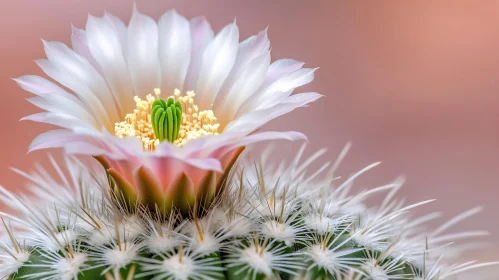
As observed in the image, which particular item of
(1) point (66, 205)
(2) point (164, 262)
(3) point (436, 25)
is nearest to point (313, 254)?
(2) point (164, 262)

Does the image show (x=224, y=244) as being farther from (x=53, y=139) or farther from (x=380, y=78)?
(x=380, y=78)

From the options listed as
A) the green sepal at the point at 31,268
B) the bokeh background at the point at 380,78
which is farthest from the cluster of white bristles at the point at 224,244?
the bokeh background at the point at 380,78

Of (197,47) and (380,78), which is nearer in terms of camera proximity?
(197,47)

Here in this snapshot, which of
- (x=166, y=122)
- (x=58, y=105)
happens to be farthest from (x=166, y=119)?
(x=58, y=105)

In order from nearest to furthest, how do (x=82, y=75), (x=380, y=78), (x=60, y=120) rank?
1. (x=60, y=120)
2. (x=82, y=75)
3. (x=380, y=78)

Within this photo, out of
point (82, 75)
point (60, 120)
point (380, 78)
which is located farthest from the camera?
point (380, 78)

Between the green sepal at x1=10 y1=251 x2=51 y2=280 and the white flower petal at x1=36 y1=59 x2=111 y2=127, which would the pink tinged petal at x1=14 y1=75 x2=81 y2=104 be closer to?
the white flower petal at x1=36 y1=59 x2=111 y2=127

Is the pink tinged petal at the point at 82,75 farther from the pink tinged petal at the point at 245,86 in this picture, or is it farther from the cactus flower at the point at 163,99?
the pink tinged petal at the point at 245,86

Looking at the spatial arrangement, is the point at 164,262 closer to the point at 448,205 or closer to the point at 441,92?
the point at 448,205
